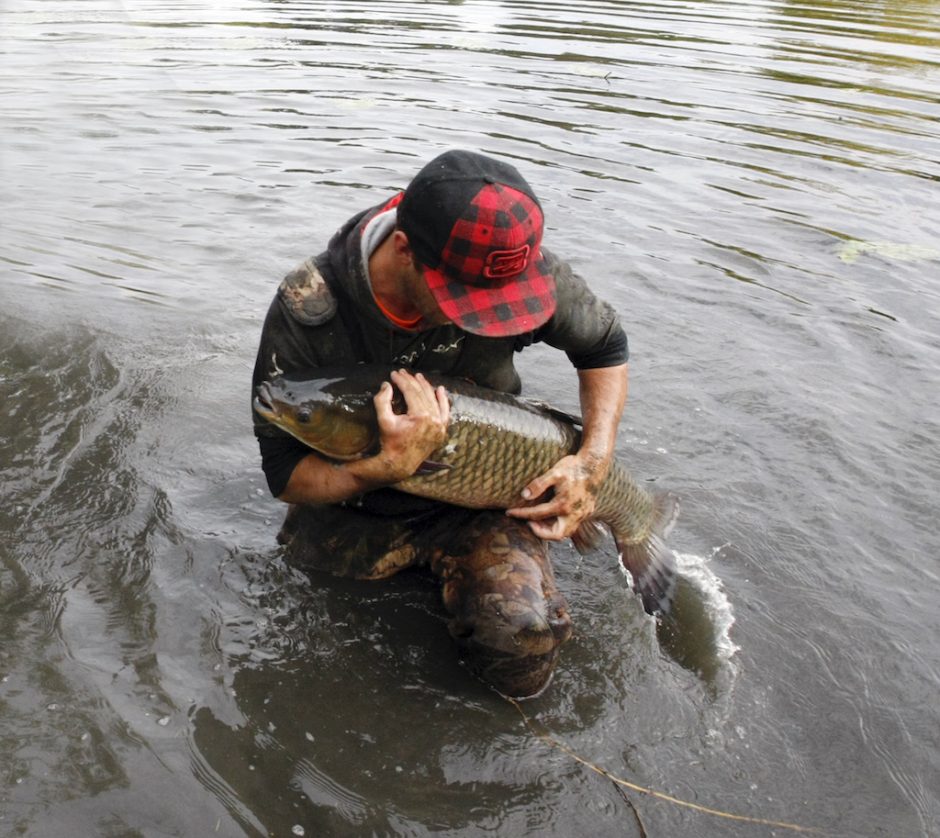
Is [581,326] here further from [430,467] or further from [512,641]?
[512,641]

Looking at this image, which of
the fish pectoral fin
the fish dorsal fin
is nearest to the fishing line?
the fish pectoral fin

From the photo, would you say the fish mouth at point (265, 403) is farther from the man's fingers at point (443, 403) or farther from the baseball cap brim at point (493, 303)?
the baseball cap brim at point (493, 303)

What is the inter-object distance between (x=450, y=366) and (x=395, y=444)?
548mm

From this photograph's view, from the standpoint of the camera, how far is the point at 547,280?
9.32 ft

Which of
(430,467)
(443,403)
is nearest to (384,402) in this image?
(443,403)

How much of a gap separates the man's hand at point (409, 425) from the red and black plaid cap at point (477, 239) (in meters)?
0.30

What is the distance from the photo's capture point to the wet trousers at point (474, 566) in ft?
10.00

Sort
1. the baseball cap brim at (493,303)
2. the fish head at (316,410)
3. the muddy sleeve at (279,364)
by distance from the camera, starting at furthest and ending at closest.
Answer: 1. the muddy sleeve at (279,364)
2. the fish head at (316,410)
3. the baseball cap brim at (493,303)

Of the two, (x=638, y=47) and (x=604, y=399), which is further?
(x=638, y=47)

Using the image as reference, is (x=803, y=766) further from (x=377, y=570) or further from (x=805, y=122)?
(x=805, y=122)

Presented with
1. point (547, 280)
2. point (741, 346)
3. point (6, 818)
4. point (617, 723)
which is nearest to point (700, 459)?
point (741, 346)

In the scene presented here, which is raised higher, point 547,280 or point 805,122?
point 547,280

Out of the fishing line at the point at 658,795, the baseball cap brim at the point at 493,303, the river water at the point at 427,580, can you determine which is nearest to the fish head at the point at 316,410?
the baseball cap brim at the point at 493,303

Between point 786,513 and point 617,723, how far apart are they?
5.30 feet
